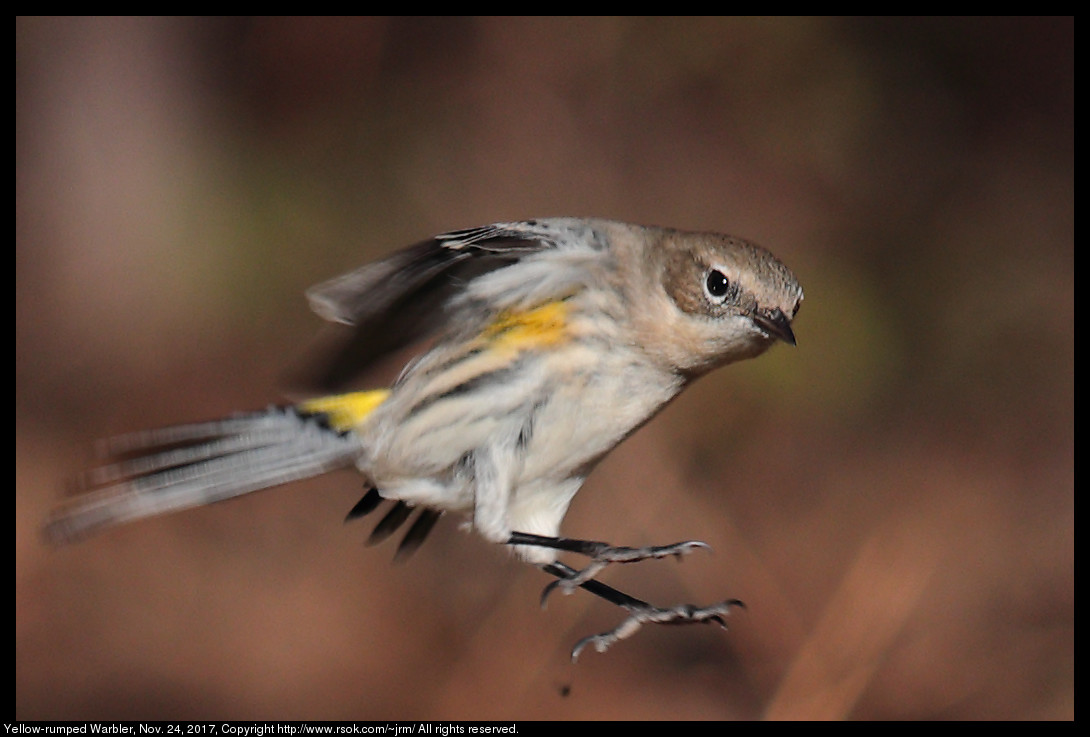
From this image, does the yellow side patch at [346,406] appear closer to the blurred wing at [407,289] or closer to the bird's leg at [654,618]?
the blurred wing at [407,289]

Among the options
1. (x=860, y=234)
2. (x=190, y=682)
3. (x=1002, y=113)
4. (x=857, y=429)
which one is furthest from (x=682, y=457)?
(x=1002, y=113)

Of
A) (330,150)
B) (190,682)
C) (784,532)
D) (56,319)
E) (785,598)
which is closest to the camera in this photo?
(190,682)

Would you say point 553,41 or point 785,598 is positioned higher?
point 553,41

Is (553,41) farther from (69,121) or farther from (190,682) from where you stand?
(190,682)

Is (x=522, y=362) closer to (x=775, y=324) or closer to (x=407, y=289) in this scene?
(x=407, y=289)

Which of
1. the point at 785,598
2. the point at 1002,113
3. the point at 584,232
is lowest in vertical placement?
the point at 785,598

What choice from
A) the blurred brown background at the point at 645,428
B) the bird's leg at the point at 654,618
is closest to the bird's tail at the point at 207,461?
the bird's leg at the point at 654,618

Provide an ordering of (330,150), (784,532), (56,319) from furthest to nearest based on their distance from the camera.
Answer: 1. (330,150)
2. (56,319)
3. (784,532)
